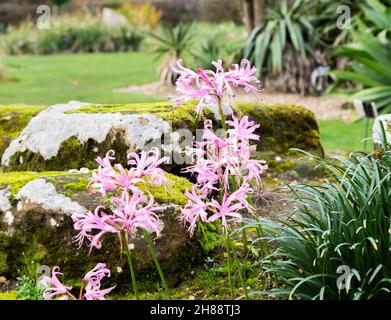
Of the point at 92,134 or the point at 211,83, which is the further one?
the point at 92,134

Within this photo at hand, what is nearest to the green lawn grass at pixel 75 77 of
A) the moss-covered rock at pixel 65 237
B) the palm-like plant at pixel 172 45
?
the palm-like plant at pixel 172 45

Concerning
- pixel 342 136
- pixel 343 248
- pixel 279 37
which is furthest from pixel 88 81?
pixel 343 248

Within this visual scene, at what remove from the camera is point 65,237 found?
3.65 metres

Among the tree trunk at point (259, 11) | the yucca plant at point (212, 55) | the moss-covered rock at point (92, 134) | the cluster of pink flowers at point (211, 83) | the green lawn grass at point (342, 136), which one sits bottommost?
the green lawn grass at point (342, 136)

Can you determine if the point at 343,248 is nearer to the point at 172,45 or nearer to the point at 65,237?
the point at 65,237

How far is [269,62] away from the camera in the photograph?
13469 mm

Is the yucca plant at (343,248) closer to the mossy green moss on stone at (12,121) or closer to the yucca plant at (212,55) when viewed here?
the mossy green moss on stone at (12,121)

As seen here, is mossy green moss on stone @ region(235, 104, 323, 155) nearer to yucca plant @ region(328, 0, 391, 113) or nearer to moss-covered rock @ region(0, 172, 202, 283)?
moss-covered rock @ region(0, 172, 202, 283)

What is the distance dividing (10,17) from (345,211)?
28894 mm

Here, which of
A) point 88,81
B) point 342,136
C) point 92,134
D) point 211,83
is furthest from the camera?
point 88,81

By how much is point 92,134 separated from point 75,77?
12.0m

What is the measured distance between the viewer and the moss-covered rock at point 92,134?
4.56 metres

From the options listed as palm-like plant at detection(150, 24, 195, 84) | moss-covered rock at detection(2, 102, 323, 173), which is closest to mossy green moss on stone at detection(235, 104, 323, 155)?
moss-covered rock at detection(2, 102, 323, 173)

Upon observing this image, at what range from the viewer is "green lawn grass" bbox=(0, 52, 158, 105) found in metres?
13.5
